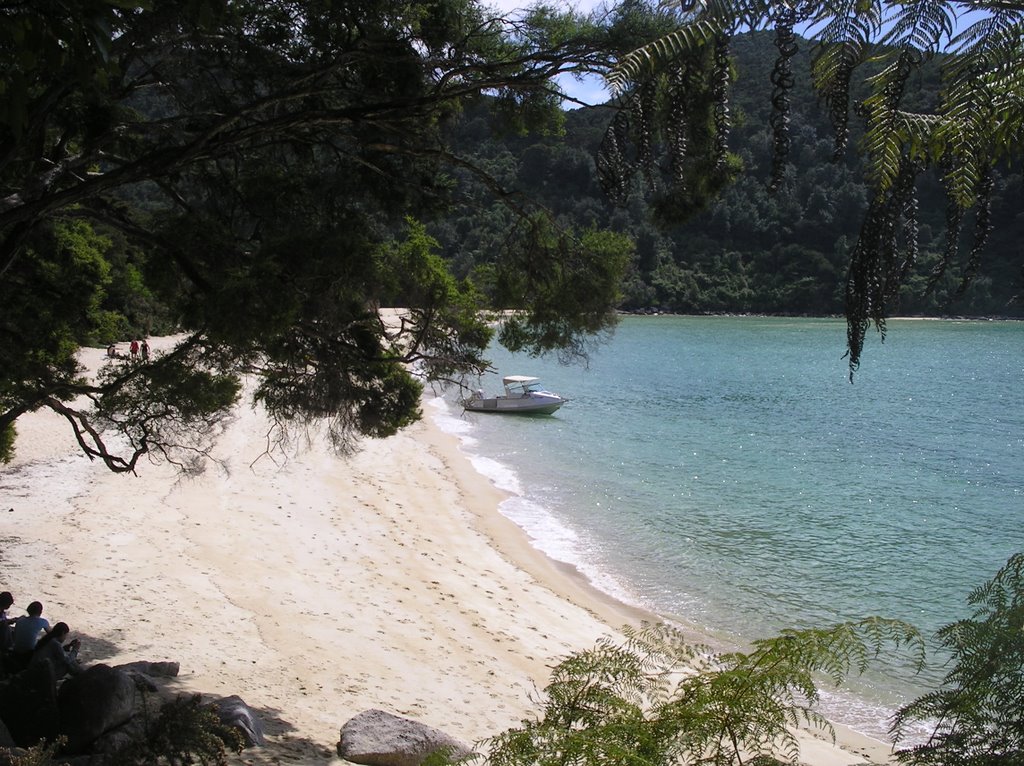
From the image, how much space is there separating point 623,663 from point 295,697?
4037mm

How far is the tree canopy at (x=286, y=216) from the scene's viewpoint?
5980 millimetres

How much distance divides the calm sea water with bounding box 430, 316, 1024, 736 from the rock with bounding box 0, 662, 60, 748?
6.97m

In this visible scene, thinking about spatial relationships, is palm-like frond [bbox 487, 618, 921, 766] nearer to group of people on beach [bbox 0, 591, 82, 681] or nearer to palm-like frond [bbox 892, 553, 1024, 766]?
palm-like frond [bbox 892, 553, 1024, 766]

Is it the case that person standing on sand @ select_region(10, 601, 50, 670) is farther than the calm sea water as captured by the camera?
No

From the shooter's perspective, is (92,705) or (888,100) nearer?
(888,100)

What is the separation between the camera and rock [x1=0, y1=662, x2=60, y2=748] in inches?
191

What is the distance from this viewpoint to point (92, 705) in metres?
4.93

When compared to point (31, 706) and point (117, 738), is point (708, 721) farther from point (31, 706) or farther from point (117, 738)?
point (31, 706)

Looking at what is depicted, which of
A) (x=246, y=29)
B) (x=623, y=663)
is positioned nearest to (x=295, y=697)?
(x=623, y=663)

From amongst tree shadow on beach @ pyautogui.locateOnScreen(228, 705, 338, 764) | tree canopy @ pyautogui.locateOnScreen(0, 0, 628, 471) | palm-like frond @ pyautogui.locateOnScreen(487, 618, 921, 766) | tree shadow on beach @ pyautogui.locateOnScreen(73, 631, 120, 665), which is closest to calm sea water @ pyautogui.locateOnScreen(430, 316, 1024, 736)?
tree shadow on beach @ pyautogui.locateOnScreen(228, 705, 338, 764)

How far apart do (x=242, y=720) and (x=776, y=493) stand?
1541cm

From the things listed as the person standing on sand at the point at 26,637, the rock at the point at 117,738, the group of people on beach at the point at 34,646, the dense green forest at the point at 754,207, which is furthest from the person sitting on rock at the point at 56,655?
the dense green forest at the point at 754,207

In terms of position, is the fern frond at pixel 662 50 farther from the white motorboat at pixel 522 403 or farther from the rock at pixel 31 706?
the white motorboat at pixel 522 403

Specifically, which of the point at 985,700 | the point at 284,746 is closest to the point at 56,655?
the point at 284,746
